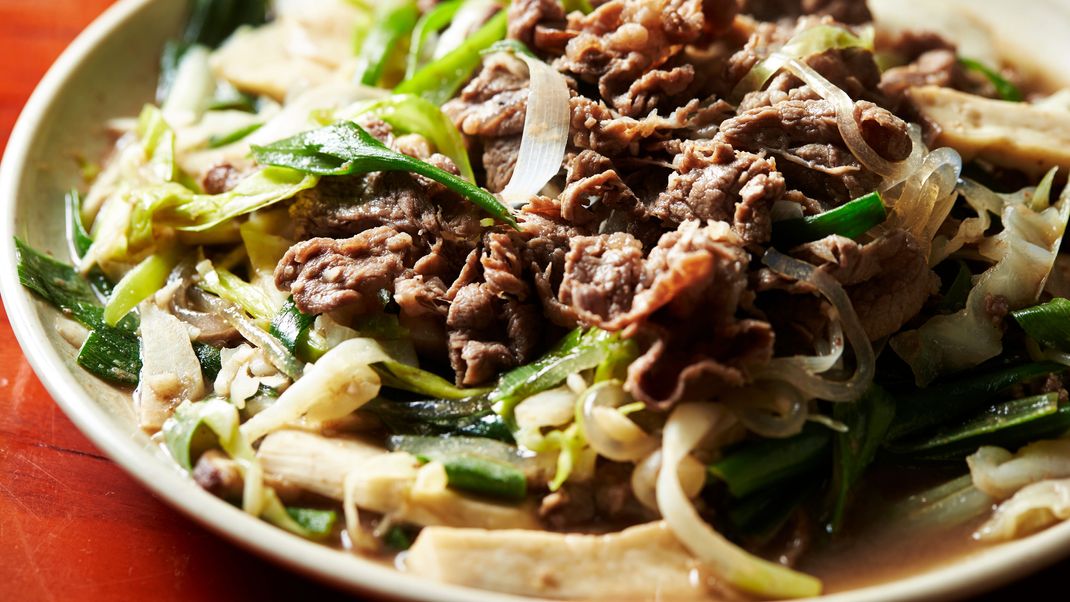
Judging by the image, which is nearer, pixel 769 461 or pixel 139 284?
pixel 769 461

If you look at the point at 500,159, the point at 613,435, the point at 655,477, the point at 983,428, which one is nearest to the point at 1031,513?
the point at 983,428

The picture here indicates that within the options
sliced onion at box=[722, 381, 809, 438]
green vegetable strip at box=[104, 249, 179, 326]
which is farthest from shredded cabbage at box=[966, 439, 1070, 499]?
green vegetable strip at box=[104, 249, 179, 326]

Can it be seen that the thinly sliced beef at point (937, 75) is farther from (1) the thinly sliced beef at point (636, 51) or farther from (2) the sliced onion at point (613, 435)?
(2) the sliced onion at point (613, 435)

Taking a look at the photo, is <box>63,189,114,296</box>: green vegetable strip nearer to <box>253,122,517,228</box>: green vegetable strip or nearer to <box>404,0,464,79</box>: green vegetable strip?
<box>253,122,517,228</box>: green vegetable strip

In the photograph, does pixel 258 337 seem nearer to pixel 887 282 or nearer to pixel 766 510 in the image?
pixel 766 510

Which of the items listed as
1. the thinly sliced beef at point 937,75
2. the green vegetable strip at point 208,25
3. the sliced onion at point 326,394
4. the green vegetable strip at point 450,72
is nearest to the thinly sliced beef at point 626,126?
the green vegetable strip at point 450,72

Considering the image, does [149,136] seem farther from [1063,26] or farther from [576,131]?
[1063,26]
